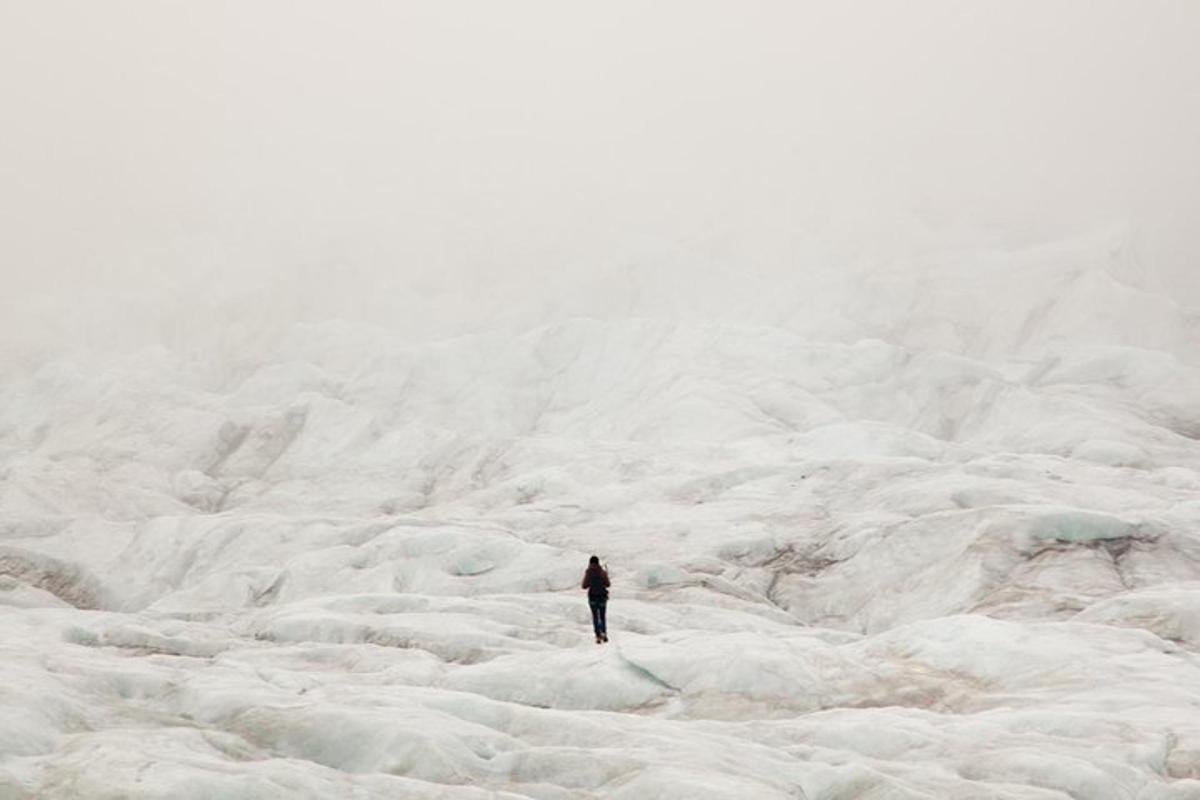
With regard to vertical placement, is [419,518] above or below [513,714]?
below

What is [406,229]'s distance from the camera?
189750 millimetres

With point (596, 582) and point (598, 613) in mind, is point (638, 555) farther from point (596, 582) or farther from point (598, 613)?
point (596, 582)

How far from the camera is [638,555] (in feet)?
196

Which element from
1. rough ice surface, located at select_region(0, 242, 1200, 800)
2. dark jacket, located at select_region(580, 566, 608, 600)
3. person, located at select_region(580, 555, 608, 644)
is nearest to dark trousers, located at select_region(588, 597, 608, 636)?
person, located at select_region(580, 555, 608, 644)

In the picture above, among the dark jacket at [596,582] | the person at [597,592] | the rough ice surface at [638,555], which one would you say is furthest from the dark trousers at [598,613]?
the rough ice surface at [638,555]

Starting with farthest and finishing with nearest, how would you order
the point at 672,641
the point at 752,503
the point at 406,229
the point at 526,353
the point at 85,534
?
the point at 406,229
the point at 526,353
the point at 85,534
the point at 752,503
the point at 672,641

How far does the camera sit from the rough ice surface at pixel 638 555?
2267cm

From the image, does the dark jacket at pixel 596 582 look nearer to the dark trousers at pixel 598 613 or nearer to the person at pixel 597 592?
the person at pixel 597 592

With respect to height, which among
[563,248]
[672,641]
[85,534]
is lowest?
[85,534]

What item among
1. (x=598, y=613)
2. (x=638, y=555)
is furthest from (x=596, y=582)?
(x=638, y=555)

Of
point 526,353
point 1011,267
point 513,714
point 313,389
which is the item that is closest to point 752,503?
point 513,714

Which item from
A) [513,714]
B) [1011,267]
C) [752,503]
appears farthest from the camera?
[1011,267]

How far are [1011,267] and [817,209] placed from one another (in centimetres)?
3617

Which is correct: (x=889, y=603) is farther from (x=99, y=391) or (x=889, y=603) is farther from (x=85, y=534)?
(x=99, y=391)
